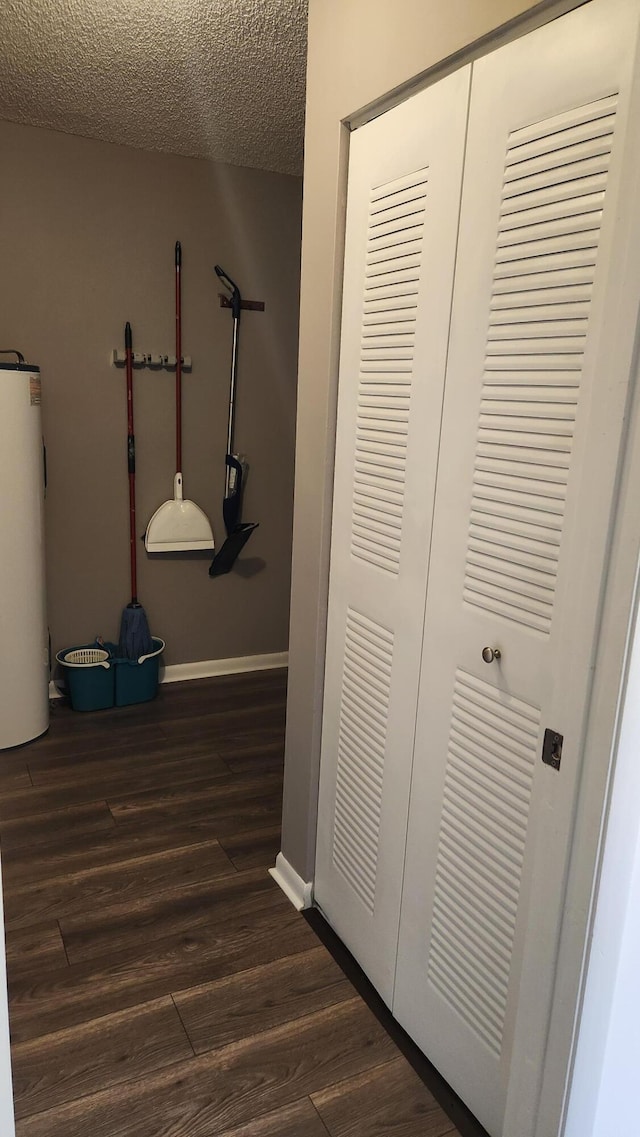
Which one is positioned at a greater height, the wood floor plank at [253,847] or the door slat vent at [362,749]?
Result: the door slat vent at [362,749]

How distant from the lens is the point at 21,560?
9.55 feet

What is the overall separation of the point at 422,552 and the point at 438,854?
63cm

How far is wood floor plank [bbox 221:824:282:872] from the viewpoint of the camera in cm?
238

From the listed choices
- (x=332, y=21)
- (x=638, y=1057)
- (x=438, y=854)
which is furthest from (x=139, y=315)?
(x=638, y=1057)

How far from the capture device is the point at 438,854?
5.15ft

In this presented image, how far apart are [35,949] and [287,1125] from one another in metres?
0.83

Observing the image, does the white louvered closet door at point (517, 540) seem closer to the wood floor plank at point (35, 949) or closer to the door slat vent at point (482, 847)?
the door slat vent at point (482, 847)

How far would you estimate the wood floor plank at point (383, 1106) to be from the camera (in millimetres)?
1517

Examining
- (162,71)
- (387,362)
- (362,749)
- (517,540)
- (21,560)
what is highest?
(162,71)

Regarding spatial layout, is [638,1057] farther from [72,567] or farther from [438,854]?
[72,567]

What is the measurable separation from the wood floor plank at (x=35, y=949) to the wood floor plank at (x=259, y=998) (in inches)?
14.1

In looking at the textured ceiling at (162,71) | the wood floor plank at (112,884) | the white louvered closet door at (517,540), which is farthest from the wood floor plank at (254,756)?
the textured ceiling at (162,71)

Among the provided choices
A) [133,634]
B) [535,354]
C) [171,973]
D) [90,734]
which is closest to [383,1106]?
[171,973]

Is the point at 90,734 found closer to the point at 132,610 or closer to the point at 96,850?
the point at 132,610
